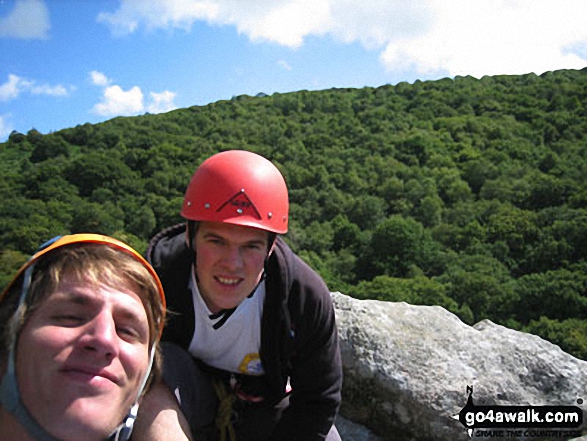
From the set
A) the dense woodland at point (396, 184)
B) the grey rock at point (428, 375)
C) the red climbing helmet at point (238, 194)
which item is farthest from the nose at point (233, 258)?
the dense woodland at point (396, 184)

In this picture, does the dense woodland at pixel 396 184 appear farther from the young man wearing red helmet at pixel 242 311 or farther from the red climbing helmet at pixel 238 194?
Result: the red climbing helmet at pixel 238 194

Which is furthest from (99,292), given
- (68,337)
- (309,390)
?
(309,390)

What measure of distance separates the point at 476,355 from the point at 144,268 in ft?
10.3

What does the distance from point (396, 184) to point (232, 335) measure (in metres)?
44.3

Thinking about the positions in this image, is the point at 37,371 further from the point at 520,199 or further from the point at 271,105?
the point at 271,105

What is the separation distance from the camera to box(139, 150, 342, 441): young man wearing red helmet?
6.94 ft

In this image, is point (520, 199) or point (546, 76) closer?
point (520, 199)

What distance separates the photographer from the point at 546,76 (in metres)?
72.2

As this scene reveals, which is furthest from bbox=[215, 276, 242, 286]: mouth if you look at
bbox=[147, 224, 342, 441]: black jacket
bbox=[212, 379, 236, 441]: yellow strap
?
bbox=[212, 379, 236, 441]: yellow strap

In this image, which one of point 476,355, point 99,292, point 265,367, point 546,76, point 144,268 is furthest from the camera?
point 546,76

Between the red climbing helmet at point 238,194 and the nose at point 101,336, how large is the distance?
764 mm

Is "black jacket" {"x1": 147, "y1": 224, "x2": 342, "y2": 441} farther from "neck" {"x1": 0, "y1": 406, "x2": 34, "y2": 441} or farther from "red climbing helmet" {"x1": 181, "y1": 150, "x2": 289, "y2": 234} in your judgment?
"neck" {"x1": 0, "y1": 406, "x2": 34, "y2": 441}

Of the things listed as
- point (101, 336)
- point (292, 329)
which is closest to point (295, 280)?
point (292, 329)

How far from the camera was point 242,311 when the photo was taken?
222 cm
